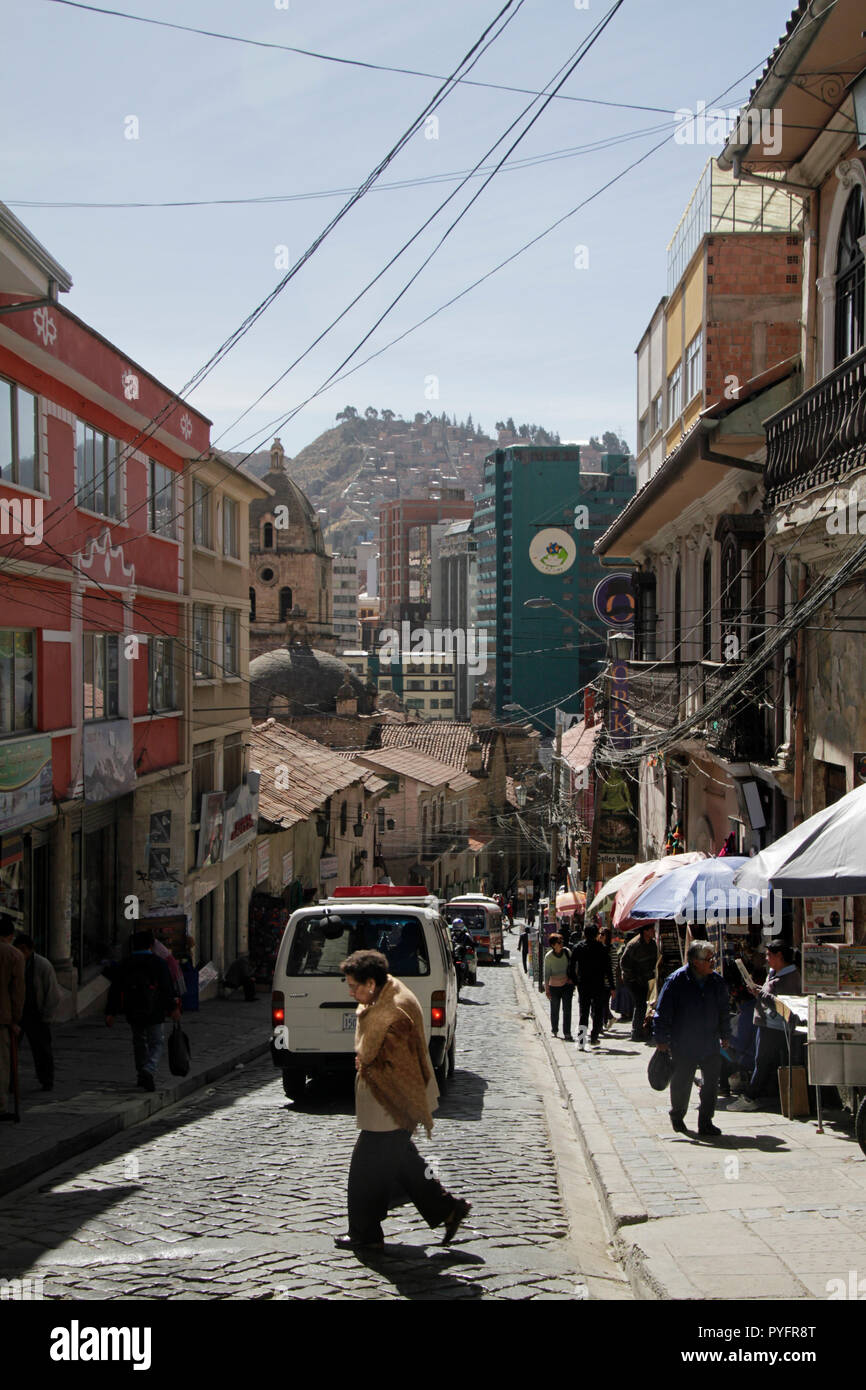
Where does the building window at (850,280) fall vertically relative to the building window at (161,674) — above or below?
above

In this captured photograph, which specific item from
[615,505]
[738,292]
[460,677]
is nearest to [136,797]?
[738,292]

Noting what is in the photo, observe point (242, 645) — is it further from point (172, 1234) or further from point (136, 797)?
point (172, 1234)

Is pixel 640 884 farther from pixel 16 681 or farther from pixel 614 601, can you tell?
pixel 614 601

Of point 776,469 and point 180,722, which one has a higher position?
point 776,469

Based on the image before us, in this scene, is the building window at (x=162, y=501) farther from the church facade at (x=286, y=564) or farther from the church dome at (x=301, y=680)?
the church facade at (x=286, y=564)

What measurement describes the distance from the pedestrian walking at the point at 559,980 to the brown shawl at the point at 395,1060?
10960mm

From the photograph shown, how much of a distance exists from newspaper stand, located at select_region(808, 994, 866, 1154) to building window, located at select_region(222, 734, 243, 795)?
2011 centimetres

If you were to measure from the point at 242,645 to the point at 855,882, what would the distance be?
21674 millimetres

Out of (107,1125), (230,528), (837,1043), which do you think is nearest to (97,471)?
(230,528)

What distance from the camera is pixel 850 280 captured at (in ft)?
41.9

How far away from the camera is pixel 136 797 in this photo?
2219cm

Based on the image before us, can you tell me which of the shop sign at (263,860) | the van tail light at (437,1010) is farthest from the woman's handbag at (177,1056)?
the shop sign at (263,860)

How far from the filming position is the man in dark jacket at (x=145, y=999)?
12.0 m

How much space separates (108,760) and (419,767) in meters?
48.7
